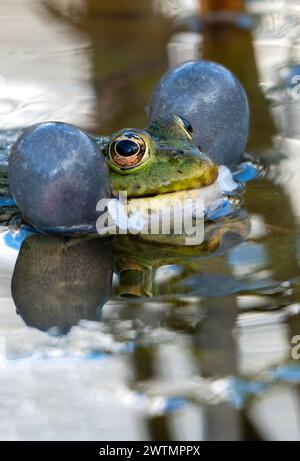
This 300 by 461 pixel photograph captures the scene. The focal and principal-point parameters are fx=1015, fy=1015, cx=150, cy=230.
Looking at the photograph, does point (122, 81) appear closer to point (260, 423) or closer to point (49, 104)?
point (49, 104)

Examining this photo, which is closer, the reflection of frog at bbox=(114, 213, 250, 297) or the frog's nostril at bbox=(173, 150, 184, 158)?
the reflection of frog at bbox=(114, 213, 250, 297)

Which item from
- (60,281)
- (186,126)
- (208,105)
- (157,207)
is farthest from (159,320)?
(208,105)

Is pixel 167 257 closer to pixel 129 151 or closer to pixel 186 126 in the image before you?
pixel 129 151

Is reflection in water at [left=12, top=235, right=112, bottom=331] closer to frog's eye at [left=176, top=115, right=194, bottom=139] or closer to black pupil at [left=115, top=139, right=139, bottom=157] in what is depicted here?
black pupil at [left=115, top=139, right=139, bottom=157]

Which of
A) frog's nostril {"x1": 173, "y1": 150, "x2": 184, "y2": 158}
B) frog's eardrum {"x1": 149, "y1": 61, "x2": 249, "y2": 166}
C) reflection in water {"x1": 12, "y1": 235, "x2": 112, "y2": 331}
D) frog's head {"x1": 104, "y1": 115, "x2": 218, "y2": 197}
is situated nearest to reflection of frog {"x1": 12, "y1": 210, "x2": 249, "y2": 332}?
reflection in water {"x1": 12, "y1": 235, "x2": 112, "y2": 331}

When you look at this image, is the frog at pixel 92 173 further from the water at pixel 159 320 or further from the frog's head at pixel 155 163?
the water at pixel 159 320

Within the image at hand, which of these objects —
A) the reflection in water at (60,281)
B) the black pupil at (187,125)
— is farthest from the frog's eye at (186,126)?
the reflection in water at (60,281)
